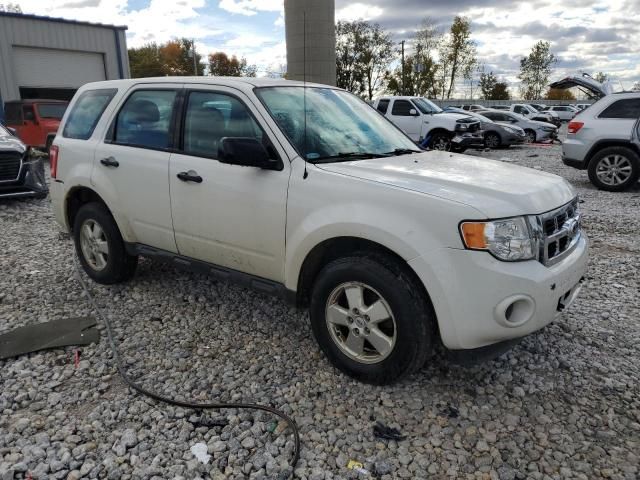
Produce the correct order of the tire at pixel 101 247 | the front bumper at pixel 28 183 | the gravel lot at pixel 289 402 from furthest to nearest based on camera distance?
the front bumper at pixel 28 183 < the tire at pixel 101 247 < the gravel lot at pixel 289 402

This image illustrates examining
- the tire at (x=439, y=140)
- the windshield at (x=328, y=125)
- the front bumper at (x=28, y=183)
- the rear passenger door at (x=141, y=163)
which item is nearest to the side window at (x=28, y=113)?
the front bumper at (x=28, y=183)

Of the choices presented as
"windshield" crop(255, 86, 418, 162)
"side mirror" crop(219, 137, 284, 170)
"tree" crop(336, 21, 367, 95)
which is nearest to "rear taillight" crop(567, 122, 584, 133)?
"windshield" crop(255, 86, 418, 162)

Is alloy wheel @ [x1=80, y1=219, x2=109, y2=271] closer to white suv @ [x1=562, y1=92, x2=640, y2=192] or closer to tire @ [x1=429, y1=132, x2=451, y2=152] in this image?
white suv @ [x1=562, y1=92, x2=640, y2=192]

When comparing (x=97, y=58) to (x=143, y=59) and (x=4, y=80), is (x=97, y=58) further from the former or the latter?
(x=143, y=59)

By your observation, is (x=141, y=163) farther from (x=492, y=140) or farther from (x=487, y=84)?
(x=487, y=84)

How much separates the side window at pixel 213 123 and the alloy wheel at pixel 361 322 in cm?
120

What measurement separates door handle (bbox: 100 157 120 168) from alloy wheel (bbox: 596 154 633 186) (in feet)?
28.3

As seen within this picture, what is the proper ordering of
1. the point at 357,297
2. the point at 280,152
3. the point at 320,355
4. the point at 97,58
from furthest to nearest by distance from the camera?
the point at 97,58 → the point at 320,355 → the point at 280,152 → the point at 357,297

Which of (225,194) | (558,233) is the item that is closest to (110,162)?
(225,194)

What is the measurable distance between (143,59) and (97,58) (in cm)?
4149

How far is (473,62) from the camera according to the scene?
53.7 meters

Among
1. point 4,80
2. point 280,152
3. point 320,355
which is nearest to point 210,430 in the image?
point 320,355

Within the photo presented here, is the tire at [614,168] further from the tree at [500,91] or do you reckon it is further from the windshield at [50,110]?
the tree at [500,91]

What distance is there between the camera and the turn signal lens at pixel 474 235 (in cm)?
253
